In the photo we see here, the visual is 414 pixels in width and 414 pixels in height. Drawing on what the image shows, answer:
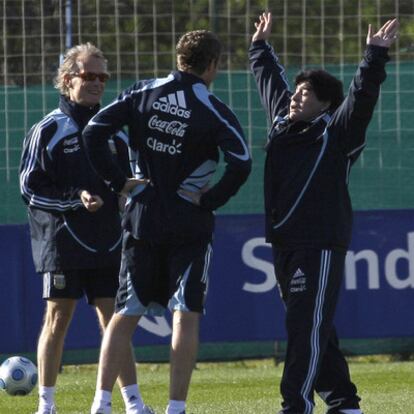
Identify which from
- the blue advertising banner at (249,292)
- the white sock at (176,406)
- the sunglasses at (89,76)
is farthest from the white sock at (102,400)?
the blue advertising banner at (249,292)

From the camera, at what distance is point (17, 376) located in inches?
365

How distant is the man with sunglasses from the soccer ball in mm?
1369

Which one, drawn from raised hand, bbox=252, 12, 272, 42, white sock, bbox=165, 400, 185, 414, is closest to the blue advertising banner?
raised hand, bbox=252, 12, 272, 42

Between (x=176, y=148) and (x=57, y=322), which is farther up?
(x=176, y=148)

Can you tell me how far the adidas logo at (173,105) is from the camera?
6.94 m

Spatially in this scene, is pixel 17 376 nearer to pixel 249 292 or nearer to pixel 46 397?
pixel 46 397

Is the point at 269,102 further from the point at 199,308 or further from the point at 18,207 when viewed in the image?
the point at 18,207

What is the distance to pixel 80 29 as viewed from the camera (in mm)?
12289

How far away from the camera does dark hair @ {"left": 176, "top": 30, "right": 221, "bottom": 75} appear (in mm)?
7031

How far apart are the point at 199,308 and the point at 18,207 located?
5.22 meters

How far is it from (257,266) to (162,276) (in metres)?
4.39

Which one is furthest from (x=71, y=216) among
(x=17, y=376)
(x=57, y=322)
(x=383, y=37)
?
(x=383, y=37)

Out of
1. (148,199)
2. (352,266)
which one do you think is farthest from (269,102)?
(352,266)

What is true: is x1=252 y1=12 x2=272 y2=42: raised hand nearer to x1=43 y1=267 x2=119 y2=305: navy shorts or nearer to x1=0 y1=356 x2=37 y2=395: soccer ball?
x1=43 y1=267 x2=119 y2=305: navy shorts
